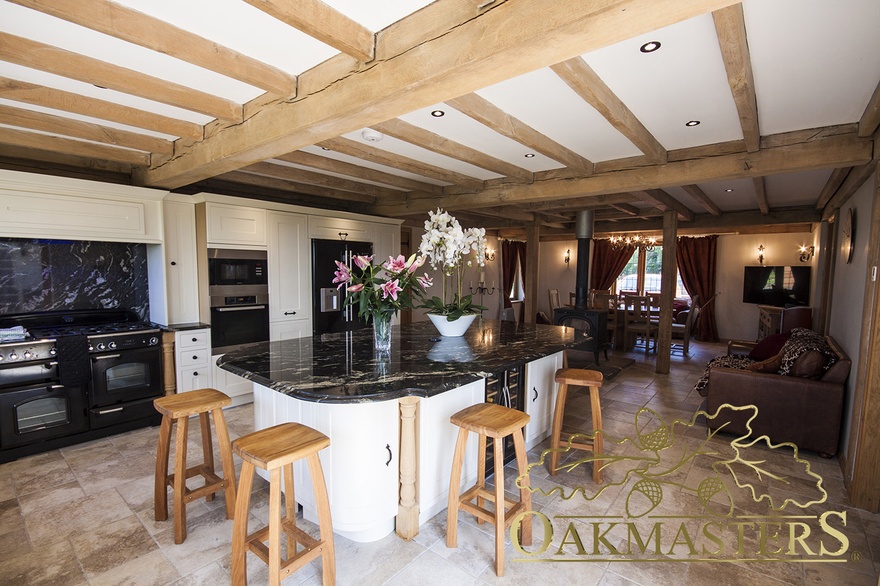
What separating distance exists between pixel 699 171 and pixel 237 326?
4.40 m

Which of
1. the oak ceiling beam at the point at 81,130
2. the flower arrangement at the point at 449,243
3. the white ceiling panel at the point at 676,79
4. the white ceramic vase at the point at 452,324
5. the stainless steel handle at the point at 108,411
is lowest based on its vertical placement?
the stainless steel handle at the point at 108,411

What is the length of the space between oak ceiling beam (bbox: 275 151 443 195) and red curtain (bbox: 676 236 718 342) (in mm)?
6432

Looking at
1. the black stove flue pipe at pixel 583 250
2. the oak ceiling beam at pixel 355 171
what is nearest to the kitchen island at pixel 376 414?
the oak ceiling beam at pixel 355 171

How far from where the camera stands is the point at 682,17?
4.13 feet

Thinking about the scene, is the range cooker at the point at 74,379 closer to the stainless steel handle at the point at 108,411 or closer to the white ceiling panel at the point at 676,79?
the stainless steel handle at the point at 108,411

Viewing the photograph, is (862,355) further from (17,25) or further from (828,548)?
(17,25)

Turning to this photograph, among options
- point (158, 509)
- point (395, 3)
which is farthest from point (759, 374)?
point (158, 509)

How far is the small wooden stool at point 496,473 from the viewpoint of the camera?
1905 mm

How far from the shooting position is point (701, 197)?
5070 millimetres

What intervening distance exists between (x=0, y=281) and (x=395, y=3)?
12.7 feet

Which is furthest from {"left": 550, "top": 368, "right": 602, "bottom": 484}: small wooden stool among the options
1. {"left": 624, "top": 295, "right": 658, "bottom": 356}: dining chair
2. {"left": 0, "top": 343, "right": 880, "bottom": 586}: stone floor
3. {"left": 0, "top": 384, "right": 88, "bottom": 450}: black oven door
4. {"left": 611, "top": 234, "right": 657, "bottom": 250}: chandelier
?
{"left": 611, "top": 234, "right": 657, "bottom": 250}: chandelier

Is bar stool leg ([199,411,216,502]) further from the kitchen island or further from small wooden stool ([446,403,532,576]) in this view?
small wooden stool ([446,403,532,576])

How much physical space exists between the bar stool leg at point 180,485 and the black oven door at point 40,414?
1.75 m

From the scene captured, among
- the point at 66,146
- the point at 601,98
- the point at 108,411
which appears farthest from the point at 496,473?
the point at 66,146
